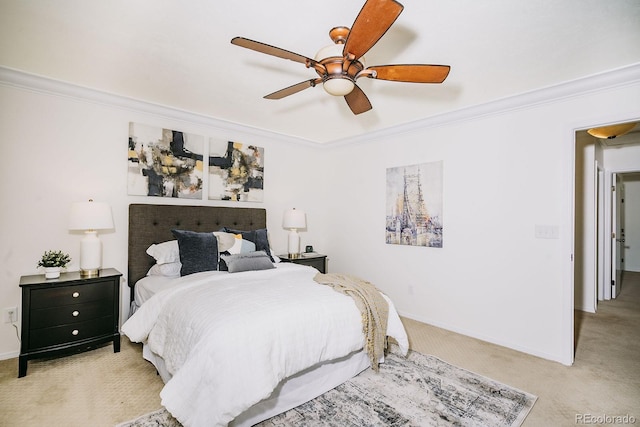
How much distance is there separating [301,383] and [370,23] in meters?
2.10

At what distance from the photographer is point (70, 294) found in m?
2.55

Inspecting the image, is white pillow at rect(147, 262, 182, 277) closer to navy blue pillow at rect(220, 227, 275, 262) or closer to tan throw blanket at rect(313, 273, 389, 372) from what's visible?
navy blue pillow at rect(220, 227, 275, 262)


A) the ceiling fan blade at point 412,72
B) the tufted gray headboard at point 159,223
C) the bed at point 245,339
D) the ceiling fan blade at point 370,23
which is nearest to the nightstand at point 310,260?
the tufted gray headboard at point 159,223

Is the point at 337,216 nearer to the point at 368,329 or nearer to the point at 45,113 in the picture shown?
the point at 368,329

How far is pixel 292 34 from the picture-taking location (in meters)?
2.02

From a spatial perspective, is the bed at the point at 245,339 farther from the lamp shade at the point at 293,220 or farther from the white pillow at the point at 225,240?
the lamp shade at the point at 293,220

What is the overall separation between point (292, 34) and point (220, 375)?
2.04 m

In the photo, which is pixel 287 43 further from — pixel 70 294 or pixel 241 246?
pixel 70 294

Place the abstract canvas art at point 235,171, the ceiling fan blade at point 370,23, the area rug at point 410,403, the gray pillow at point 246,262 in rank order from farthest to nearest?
the abstract canvas art at point 235,171 → the gray pillow at point 246,262 → the area rug at point 410,403 → the ceiling fan blade at point 370,23

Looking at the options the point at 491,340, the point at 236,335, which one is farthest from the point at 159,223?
the point at 491,340

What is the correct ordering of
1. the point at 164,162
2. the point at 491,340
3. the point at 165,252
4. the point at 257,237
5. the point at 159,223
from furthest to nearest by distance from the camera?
the point at 257,237 → the point at 164,162 → the point at 159,223 → the point at 491,340 → the point at 165,252

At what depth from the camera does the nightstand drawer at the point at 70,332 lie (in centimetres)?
241

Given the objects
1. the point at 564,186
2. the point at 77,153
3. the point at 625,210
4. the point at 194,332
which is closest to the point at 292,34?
the point at 194,332

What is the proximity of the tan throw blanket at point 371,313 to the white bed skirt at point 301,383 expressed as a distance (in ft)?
0.42
